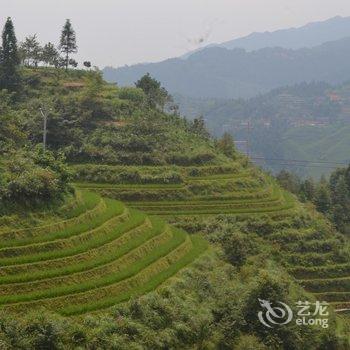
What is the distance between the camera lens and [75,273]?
68.7 feet

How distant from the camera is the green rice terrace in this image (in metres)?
35.2

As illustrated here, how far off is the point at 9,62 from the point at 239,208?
83.9 feet

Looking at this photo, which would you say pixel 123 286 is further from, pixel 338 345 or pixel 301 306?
pixel 338 345

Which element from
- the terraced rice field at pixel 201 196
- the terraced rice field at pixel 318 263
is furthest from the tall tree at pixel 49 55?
the terraced rice field at pixel 318 263

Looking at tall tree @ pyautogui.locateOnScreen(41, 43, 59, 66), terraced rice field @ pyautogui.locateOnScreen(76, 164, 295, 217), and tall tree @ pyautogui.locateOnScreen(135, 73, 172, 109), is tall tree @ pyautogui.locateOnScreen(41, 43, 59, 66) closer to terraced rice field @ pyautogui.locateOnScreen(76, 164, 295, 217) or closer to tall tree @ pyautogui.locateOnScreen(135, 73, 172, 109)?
tall tree @ pyautogui.locateOnScreen(135, 73, 172, 109)

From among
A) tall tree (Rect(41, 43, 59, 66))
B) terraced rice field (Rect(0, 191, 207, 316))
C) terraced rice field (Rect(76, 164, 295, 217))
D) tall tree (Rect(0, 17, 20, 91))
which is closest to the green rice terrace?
terraced rice field (Rect(76, 164, 295, 217))

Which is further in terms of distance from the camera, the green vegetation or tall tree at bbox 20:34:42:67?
tall tree at bbox 20:34:42:67

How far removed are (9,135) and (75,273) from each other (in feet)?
55.7

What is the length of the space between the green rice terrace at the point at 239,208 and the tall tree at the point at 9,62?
49.8 ft


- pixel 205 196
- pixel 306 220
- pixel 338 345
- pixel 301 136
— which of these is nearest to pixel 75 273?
pixel 338 345

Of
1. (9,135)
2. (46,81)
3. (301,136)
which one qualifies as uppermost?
(46,81)

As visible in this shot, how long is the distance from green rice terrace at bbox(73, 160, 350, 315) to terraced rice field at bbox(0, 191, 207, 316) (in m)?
8.02

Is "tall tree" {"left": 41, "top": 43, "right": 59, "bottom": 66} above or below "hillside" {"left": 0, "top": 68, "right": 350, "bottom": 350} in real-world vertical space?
above

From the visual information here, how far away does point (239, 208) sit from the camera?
3922 centimetres
